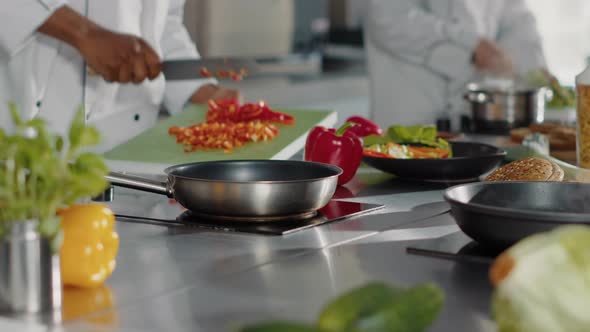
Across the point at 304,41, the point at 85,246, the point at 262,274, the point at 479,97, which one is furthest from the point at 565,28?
the point at 85,246

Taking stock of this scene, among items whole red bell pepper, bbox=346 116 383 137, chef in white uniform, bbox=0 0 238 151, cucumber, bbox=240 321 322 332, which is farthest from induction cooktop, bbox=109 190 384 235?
chef in white uniform, bbox=0 0 238 151

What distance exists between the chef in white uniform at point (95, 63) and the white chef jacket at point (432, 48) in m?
1.42

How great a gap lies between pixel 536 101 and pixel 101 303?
229 cm

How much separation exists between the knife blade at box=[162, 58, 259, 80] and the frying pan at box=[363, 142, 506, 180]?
0.57 meters

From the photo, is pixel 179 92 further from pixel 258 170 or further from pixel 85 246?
pixel 85 246

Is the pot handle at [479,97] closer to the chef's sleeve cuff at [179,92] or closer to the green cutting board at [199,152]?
the green cutting board at [199,152]

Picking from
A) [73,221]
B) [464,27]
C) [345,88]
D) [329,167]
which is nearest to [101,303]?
[73,221]

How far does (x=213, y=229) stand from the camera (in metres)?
1.25

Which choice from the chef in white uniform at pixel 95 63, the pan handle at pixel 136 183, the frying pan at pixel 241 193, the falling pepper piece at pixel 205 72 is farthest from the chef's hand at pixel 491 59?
the pan handle at pixel 136 183

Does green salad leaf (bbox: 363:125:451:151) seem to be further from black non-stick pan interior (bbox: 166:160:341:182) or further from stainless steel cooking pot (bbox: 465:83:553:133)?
stainless steel cooking pot (bbox: 465:83:553:133)

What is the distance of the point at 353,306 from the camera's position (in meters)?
0.72

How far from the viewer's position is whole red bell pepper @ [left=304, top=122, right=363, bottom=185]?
5.71 ft

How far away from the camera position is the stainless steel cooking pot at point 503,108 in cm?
283

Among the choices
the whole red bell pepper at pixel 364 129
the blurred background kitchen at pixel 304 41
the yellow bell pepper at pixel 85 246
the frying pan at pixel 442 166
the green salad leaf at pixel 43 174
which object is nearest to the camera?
the green salad leaf at pixel 43 174
